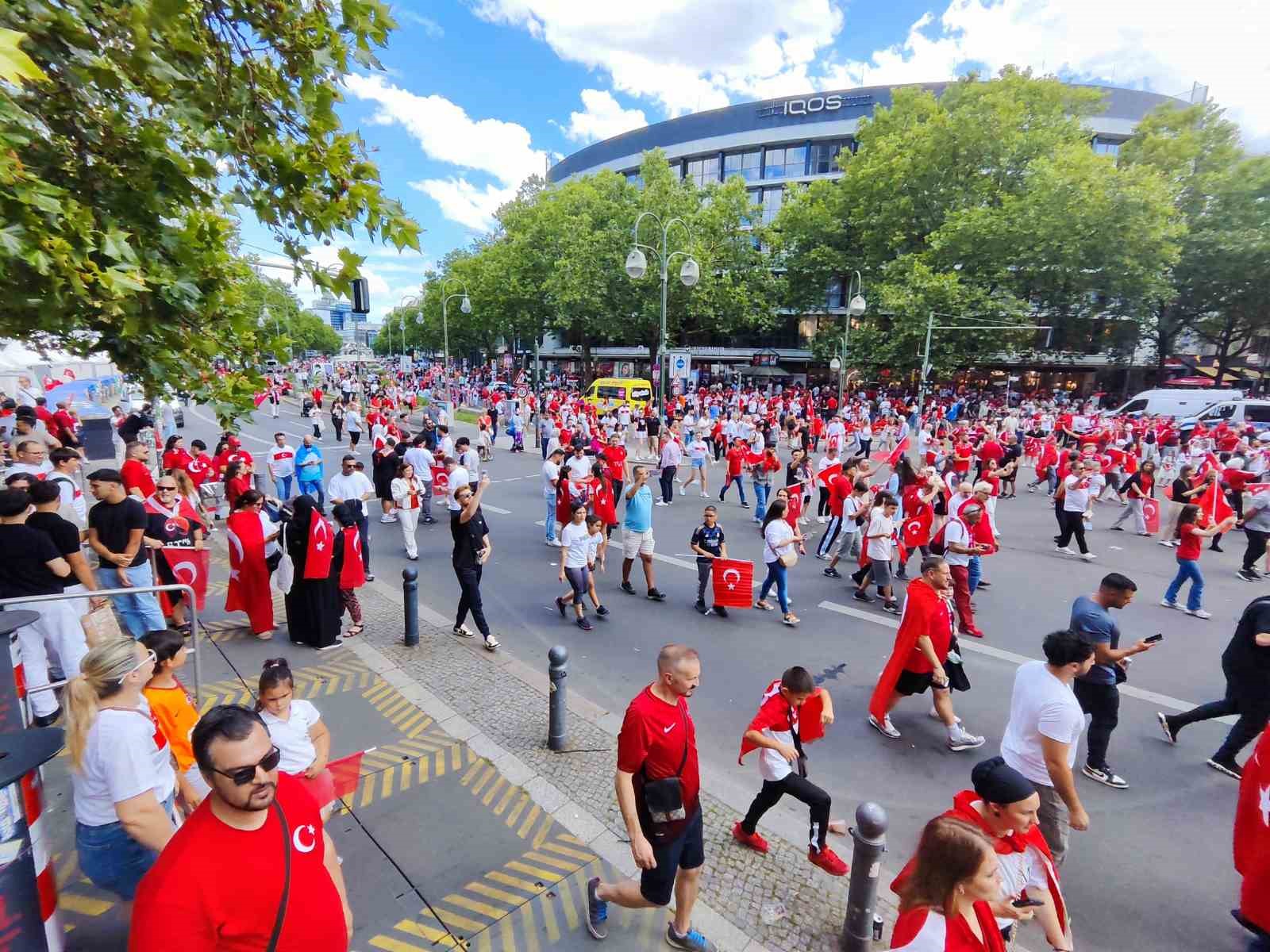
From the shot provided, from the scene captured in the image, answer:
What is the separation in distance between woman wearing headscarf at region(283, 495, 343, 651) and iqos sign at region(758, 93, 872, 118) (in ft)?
185

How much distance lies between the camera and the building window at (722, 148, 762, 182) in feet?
179

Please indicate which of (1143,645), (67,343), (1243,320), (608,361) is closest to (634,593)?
(1143,645)

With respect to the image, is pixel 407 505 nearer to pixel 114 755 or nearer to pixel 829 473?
pixel 829 473

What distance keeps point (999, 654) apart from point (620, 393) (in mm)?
26775

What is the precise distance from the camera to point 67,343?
4258 millimetres

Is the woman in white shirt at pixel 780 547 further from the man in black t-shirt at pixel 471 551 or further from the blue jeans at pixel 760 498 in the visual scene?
the blue jeans at pixel 760 498

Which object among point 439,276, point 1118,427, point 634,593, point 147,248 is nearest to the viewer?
point 147,248

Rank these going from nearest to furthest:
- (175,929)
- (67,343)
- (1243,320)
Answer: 1. (175,929)
2. (67,343)
3. (1243,320)

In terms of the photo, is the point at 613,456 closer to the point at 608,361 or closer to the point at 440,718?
the point at 440,718

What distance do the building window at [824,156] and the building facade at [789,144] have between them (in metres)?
0.06

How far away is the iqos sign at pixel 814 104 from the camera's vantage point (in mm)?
49062

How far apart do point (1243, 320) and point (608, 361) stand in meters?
49.2

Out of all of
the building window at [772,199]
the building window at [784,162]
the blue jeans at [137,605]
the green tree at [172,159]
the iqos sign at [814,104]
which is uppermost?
the iqos sign at [814,104]

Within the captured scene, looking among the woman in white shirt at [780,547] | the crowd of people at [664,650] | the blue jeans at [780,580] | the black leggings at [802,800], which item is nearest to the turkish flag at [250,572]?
the crowd of people at [664,650]
